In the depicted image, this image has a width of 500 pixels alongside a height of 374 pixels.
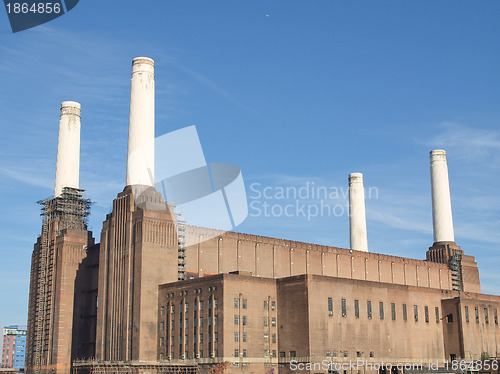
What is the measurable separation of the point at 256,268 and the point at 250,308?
22739 millimetres

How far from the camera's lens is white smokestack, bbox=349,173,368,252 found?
14688 cm

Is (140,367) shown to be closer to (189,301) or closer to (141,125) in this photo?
(189,301)

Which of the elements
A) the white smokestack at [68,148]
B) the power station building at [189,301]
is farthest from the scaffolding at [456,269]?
the white smokestack at [68,148]

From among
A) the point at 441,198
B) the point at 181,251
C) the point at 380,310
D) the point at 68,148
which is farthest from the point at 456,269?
the point at 68,148

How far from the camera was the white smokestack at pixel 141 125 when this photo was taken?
4060 inches

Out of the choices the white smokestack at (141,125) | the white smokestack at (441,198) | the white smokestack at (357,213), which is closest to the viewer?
the white smokestack at (141,125)

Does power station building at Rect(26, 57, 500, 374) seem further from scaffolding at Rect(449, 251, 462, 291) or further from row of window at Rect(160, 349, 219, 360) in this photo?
scaffolding at Rect(449, 251, 462, 291)

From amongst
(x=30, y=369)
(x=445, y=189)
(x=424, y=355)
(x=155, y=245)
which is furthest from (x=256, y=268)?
(x=445, y=189)

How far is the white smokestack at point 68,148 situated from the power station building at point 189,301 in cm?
24

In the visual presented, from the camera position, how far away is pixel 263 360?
90500 mm

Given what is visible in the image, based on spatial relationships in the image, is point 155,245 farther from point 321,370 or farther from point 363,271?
point 363,271

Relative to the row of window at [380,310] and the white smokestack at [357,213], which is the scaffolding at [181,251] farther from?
the white smokestack at [357,213]

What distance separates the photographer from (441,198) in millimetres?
141000

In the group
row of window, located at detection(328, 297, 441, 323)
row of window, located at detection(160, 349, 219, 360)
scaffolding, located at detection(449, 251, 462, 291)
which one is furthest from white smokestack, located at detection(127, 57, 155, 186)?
scaffolding, located at detection(449, 251, 462, 291)
